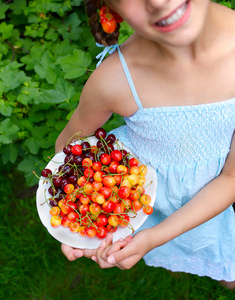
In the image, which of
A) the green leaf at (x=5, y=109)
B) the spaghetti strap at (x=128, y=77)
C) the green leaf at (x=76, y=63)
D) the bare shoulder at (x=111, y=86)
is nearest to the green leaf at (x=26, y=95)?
the green leaf at (x=5, y=109)

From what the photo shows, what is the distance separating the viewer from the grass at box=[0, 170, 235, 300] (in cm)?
237

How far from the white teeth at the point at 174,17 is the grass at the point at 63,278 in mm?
1993

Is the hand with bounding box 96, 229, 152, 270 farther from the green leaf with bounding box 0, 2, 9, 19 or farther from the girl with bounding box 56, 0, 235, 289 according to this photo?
the green leaf with bounding box 0, 2, 9, 19

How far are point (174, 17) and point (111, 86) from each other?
1.29ft

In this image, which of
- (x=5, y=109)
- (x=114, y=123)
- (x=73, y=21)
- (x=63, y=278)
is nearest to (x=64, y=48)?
(x=73, y=21)

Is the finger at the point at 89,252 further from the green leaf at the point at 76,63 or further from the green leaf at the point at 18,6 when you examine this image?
the green leaf at the point at 18,6

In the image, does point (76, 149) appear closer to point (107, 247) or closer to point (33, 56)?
point (107, 247)

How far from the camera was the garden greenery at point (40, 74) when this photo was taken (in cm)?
178

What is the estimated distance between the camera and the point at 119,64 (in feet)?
3.93

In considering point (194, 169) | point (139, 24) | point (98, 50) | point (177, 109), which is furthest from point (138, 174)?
point (98, 50)

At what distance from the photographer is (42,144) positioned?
1.99 metres

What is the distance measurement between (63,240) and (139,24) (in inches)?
36.9

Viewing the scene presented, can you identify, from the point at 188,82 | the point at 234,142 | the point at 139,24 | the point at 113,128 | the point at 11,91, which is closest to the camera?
the point at 139,24

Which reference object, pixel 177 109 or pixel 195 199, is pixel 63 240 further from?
pixel 177 109
